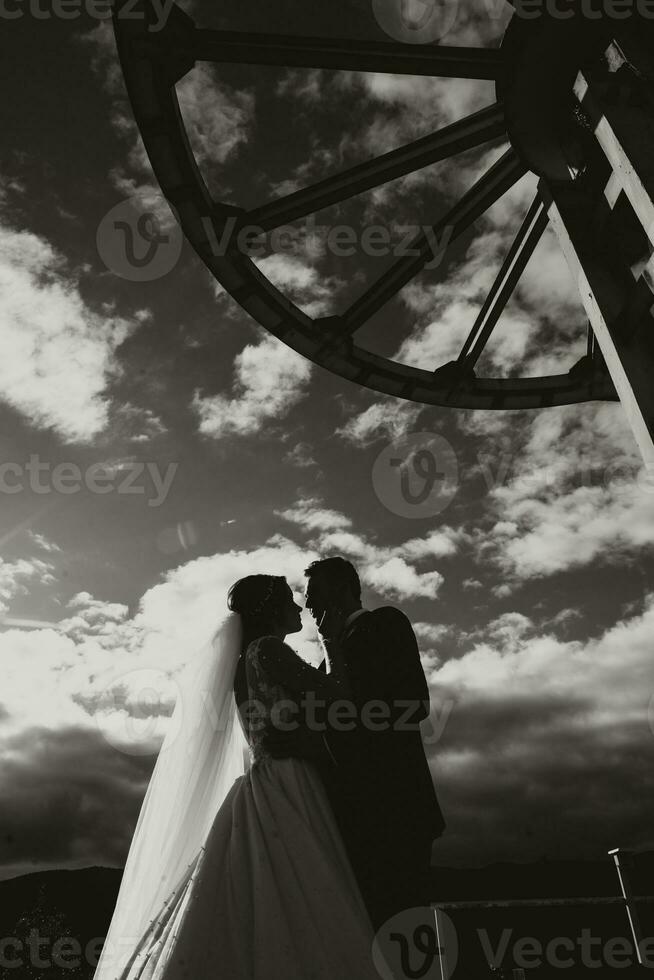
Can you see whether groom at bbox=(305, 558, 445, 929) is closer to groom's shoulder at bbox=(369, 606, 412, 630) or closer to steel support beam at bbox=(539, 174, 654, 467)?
groom's shoulder at bbox=(369, 606, 412, 630)

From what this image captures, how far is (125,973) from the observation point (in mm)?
2555

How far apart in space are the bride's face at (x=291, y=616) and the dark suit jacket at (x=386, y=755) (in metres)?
0.71

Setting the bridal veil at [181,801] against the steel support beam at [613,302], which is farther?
the steel support beam at [613,302]

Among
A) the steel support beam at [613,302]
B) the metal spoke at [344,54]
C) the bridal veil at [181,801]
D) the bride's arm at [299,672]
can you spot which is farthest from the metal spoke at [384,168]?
the bride's arm at [299,672]

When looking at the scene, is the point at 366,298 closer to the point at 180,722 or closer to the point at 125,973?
the point at 180,722

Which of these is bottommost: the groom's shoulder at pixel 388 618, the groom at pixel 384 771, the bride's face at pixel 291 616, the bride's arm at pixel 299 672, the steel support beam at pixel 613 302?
the groom at pixel 384 771

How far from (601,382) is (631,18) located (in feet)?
10.6

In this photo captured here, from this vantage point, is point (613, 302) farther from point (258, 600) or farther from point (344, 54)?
point (258, 600)

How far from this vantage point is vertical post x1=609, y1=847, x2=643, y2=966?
6504mm

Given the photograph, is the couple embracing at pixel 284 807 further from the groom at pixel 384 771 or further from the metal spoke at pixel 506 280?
the metal spoke at pixel 506 280

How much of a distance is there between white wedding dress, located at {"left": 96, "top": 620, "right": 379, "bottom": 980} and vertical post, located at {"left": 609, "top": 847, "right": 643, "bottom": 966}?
5.68m

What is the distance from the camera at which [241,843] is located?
283 cm

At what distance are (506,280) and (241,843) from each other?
4875 millimetres

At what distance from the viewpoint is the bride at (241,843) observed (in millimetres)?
2449
